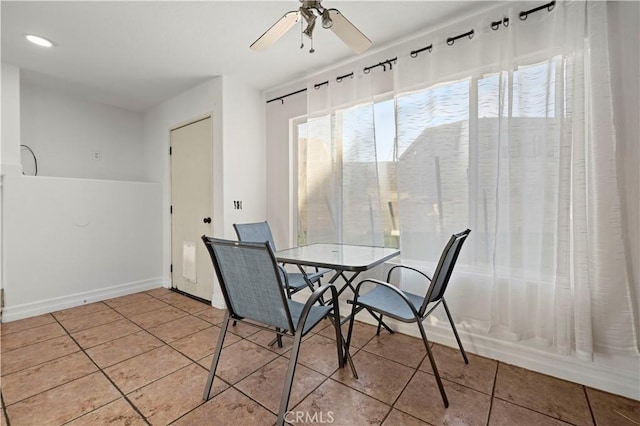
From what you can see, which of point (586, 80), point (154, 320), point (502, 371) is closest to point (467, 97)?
point (586, 80)

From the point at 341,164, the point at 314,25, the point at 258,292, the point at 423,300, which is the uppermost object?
the point at 314,25

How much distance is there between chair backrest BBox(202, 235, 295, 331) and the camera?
1.31 meters

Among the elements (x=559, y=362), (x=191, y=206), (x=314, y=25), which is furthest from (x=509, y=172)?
(x=191, y=206)

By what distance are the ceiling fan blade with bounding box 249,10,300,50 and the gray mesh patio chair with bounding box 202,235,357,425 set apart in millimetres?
1247

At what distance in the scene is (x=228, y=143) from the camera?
9.78 feet

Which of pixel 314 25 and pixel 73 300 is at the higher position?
pixel 314 25

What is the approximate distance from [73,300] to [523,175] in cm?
447

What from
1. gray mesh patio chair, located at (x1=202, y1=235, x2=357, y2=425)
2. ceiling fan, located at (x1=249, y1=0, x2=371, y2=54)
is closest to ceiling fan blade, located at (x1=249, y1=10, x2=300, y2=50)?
ceiling fan, located at (x1=249, y1=0, x2=371, y2=54)

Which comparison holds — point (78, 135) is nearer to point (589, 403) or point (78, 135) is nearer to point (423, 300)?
point (423, 300)

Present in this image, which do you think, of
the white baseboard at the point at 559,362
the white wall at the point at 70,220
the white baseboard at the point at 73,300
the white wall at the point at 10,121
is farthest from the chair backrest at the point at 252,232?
the white wall at the point at 10,121

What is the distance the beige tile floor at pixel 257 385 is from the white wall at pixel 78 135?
83.8 inches

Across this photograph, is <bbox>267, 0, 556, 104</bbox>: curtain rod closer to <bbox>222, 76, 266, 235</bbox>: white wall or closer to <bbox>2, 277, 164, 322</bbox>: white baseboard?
<bbox>222, 76, 266, 235</bbox>: white wall

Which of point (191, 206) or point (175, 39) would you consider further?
point (191, 206)

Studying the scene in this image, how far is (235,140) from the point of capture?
10.0ft
